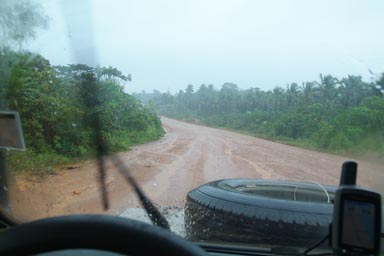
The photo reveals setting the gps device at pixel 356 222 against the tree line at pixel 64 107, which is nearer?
the gps device at pixel 356 222

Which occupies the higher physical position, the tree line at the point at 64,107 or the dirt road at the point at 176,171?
the tree line at the point at 64,107

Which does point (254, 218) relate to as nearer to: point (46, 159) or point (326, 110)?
point (326, 110)

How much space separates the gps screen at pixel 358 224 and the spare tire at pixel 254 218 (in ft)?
1.72

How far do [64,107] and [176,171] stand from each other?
2229mm

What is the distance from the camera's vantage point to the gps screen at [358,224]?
1.15 meters

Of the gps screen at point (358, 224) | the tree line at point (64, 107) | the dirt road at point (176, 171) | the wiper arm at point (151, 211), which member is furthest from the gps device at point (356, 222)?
the tree line at point (64, 107)

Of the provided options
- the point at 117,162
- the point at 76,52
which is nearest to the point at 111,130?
the point at 117,162

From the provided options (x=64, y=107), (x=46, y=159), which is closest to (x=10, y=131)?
(x=64, y=107)

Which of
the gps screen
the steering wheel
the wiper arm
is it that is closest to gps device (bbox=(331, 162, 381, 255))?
the gps screen

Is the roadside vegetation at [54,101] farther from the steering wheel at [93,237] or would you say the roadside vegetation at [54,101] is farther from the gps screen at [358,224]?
the gps screen at [358,224]

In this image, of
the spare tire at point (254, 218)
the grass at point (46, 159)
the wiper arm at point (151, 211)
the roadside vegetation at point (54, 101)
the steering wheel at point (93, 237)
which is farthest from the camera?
the grass at point (46, 159)

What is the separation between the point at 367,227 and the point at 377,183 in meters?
0.78

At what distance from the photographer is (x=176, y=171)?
474 cm

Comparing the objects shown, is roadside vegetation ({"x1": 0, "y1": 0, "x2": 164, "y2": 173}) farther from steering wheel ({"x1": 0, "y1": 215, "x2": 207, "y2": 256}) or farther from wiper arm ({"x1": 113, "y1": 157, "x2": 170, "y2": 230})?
steering wheel ({"x1": 0, "y1": 215, "x2": 207, "y2": 256})
